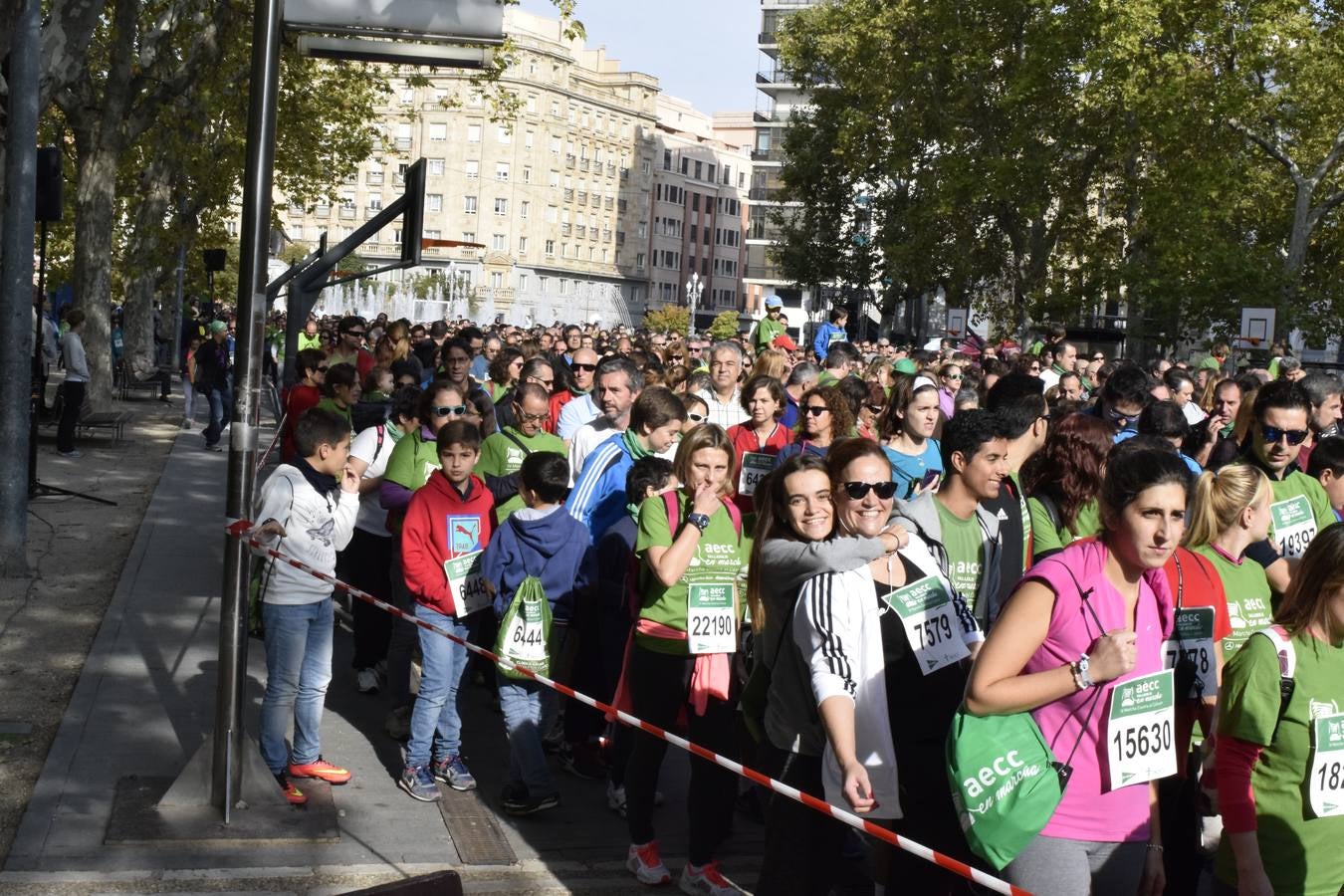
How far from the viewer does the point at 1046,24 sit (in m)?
41.2

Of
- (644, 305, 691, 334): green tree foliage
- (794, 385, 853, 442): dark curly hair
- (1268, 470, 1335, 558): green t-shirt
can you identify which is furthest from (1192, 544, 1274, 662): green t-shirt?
(644, 305, 691, 334): green tree foliage

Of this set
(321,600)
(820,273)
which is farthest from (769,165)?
(321,600)

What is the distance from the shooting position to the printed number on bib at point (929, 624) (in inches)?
185

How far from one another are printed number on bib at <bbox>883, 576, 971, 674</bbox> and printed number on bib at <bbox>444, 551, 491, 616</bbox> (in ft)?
10.1

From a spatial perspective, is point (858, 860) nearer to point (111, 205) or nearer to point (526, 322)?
point (111, 205)

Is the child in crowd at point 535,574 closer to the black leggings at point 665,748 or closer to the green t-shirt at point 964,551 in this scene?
the black leggings at point 665,748

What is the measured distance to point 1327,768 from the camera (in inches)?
169

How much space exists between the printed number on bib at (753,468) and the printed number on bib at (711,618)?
6.34 feet

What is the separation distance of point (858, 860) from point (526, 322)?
118522 millimetres

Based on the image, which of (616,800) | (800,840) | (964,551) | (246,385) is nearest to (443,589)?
(616,800)

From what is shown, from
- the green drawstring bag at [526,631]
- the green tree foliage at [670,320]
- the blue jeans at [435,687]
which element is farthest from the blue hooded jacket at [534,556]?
the green tree foliage at [670,320]

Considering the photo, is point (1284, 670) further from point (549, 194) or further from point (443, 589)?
point (549, 194)

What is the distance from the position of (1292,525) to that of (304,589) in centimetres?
420

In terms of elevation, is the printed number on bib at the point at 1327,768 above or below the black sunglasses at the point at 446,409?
below
